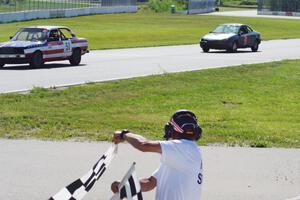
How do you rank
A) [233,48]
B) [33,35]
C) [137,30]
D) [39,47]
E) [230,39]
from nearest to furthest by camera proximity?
1. [39,47]
2. [33,35]
3. [230,39]
4. [233,48]
5. [137,30]

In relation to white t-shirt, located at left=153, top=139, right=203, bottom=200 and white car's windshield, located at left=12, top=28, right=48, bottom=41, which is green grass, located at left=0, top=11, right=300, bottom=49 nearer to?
white car's windshield, located at left=12, top=28, right=48, bottom=41

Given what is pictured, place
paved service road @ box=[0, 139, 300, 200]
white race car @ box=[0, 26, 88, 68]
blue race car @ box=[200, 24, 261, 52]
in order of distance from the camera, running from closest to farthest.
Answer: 1. paved service road @ box=[0, 139, 300, 200]
2. white race car @ box=[0, 26, 88, 68]
3. blue race car @ box=[200, 24, 261, 52]

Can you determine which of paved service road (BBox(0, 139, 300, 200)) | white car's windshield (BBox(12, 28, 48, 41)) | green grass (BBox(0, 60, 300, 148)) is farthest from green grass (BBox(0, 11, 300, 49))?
paved service road (BBox(0, 139, 300, 200))

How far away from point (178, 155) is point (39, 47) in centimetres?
2145

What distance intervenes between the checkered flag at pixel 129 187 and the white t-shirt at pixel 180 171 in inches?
8.3

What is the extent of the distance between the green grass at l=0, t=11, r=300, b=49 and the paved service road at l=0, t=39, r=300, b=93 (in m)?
6.47

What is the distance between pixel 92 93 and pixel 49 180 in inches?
336

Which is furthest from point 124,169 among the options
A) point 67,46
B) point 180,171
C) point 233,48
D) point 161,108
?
point 233,48

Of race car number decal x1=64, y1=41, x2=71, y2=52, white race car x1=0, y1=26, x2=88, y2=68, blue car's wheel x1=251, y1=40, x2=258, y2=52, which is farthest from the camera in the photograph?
blue car's wheel x1=251, y1=40, x2=258, y2=52

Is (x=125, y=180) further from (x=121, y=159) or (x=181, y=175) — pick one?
(x=121, y=159)

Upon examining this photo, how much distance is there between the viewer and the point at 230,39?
125 ft

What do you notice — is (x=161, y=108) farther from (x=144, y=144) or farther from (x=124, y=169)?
(x=144, y=144)

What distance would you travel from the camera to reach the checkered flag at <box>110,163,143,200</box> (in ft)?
17.4

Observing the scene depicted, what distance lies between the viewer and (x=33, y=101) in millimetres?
15883
